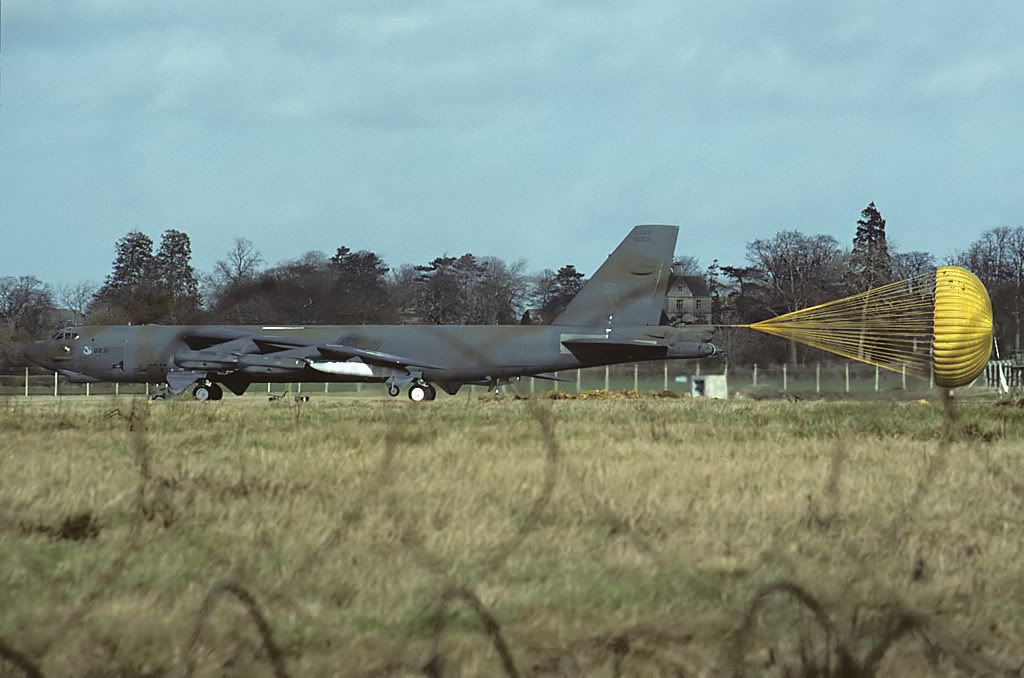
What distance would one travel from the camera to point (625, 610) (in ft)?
20.5

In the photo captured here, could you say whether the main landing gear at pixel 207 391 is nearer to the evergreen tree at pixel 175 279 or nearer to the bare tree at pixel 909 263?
the evergreen tree at pixel 175 279

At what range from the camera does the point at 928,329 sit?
690 inches

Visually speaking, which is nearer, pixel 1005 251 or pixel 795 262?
pixel 1005 251

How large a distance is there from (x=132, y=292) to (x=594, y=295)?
46.6 feet

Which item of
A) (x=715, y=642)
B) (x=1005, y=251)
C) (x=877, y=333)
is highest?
(x=1005, y=251)

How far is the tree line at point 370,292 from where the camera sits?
32.8 metres

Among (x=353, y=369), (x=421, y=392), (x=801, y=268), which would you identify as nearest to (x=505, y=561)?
(x=421, y=392)

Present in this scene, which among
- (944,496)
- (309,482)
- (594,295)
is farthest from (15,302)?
(944,496)

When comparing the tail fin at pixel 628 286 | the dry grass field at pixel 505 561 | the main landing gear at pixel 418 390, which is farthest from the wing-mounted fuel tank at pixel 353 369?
the dry grass field at pixel 505 561

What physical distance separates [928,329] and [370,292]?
20020 millimetres

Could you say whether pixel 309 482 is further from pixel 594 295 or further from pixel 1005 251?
pixel 1005 251

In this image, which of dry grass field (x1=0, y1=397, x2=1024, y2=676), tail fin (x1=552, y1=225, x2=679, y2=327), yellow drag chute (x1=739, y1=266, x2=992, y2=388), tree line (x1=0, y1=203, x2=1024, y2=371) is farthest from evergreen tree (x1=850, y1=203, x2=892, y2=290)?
dry grass field (x1=0, y1=397, x2=1024, y2=676)

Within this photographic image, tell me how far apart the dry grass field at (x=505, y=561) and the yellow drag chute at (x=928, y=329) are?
4.14 metres

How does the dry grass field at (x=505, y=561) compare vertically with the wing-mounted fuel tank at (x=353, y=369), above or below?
below
